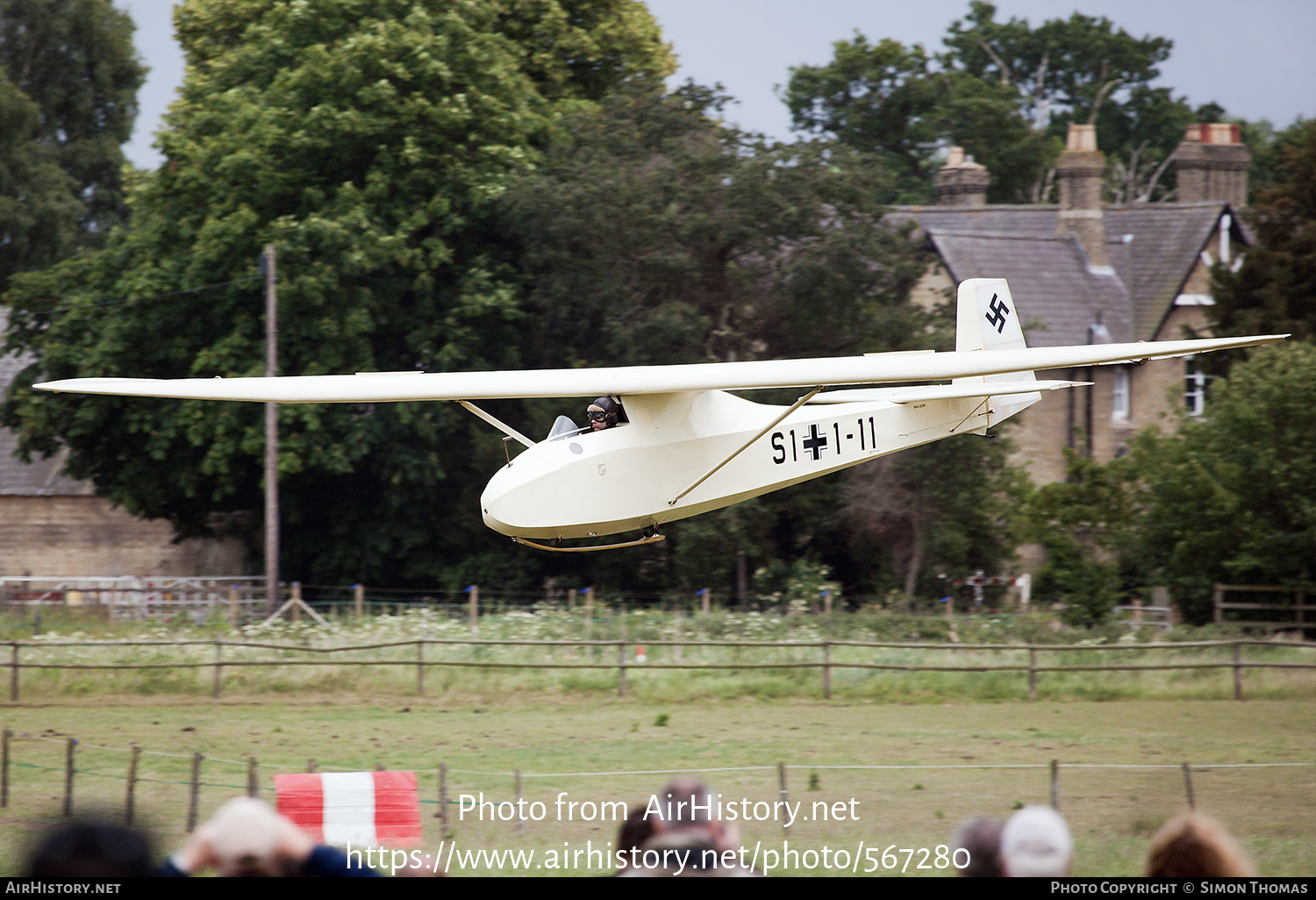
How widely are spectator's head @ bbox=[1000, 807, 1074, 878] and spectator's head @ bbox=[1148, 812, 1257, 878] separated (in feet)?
1.88

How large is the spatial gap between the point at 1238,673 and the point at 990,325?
41.0 feet

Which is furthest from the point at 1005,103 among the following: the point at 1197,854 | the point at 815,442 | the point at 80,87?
the point at 1197,854

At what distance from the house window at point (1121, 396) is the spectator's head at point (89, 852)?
1543 inches

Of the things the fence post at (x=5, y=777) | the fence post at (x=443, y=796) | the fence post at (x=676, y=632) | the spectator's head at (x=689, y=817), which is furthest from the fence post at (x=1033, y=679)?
the spectator's head at (x=689, y=817)

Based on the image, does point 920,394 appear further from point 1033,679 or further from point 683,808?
point 1033,679

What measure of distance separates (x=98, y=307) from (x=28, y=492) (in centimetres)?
911

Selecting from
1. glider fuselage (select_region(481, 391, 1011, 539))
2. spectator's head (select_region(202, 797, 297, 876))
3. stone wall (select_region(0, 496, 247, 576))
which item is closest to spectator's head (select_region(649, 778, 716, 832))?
spectator's head (select_region(202, 797, 297, 876))

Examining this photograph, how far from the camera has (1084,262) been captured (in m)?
42.5

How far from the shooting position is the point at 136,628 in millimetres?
30344

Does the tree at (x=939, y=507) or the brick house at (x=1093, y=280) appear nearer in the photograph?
the tree at (x=939, y=507)

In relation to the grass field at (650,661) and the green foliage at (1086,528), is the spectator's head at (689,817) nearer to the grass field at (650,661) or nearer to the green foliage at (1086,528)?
the grass field at (650,661)

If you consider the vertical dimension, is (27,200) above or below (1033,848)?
above

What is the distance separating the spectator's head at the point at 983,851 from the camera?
17.9 feet

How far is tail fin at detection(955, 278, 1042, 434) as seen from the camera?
17328 millimetres
